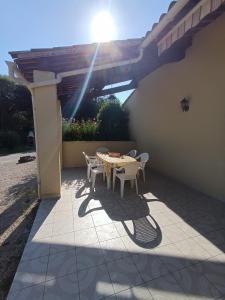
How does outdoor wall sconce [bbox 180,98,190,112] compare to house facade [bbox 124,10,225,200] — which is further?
outdoor wall sconce [bbox 180,98,190,112]

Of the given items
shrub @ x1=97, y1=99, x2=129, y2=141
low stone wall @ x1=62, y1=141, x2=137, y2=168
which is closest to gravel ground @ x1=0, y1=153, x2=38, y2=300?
low stone wall @ x1=62, y1=141, x2=137, y2=168

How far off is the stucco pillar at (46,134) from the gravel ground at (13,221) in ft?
1.80

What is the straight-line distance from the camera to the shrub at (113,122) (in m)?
9.91

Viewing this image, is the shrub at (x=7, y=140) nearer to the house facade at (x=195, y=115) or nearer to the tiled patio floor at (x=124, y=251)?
the house facade at (x=195, y=115)

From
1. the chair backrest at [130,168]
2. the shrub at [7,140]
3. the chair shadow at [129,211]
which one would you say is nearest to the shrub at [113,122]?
the chair shadow at [129,211]

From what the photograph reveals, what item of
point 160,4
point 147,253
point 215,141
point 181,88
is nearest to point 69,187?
point 147,253

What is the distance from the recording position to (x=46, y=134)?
450cm

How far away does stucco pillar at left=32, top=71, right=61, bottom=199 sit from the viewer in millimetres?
4371

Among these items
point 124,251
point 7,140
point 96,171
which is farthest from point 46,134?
point 7,140

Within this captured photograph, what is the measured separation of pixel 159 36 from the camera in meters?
3.97

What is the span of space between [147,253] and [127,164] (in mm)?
2326

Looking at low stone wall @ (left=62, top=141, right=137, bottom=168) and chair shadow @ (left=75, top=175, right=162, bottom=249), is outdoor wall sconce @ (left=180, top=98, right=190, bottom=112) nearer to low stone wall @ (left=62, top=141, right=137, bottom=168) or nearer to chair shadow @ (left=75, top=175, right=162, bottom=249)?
chair shadow @ (left=75, top=175, right=162, bottom=249)

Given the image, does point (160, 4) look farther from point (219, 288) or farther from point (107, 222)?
point (219, 288)

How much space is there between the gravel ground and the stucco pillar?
55 cm
